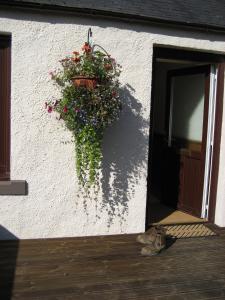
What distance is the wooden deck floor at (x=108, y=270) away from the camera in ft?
13.3

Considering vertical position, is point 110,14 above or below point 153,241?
above

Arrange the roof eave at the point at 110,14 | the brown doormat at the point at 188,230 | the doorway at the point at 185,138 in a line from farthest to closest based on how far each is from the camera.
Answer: the doorway at the point at 185,138 < the brown doormat at the point at 188,230 < the roof eave at the point at 110,14

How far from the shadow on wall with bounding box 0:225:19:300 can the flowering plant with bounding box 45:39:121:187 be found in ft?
3.96

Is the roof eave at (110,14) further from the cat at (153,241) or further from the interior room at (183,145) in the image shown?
the cat at (153,241)

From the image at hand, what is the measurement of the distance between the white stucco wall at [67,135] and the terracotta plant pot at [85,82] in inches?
21.7

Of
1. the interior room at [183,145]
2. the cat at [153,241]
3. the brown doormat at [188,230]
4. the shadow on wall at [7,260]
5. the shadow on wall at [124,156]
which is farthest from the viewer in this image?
the interior room at [183,145]

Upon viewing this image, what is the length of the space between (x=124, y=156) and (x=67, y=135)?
85 centimetres

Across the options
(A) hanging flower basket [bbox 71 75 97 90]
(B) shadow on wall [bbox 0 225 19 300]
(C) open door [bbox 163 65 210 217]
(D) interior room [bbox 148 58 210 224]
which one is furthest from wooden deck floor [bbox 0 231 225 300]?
(A) hanging flower basket [bbox 71 75 97 90]

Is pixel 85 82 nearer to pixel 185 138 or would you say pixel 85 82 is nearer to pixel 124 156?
pixel 124 156

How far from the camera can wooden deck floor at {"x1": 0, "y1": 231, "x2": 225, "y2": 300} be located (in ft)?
13.3

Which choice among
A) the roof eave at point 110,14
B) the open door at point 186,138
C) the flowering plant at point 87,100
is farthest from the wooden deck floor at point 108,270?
the roof eave at point 110,14

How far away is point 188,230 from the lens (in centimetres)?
609

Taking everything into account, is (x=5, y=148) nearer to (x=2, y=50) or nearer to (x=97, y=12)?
(x=2, y=50)

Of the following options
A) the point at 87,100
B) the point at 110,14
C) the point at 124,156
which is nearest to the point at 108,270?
the point at 124,156
